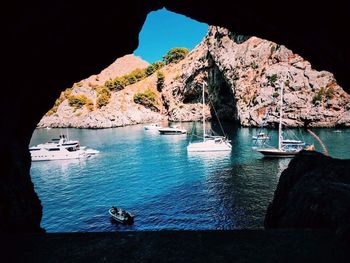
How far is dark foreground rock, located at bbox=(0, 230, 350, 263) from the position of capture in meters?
5.49

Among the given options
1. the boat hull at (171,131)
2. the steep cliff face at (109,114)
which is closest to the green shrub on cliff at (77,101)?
the steep cliff face at (109,114)

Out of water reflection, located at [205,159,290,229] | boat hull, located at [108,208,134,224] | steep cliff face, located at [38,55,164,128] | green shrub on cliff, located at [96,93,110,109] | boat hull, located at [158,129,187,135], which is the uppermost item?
green shrub on cliff, located at [96,93,110,109]

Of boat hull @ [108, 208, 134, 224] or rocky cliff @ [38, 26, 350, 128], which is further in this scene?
rocky cliff @ [38, 26, 350, 128]

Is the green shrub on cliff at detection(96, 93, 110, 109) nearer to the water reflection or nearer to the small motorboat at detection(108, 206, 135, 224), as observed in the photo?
the water reflection

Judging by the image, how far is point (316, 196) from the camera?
11.2 meters

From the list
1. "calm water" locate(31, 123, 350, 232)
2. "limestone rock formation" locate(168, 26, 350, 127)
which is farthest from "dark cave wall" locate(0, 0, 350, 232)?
"limestone rock formation" locate(168, 26, 350, 127)

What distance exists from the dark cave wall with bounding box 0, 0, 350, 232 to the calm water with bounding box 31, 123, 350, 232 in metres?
22.8

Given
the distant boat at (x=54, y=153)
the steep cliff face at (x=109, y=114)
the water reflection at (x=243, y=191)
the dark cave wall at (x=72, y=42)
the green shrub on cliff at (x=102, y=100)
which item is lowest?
the water reflection at (x=243, y=191)

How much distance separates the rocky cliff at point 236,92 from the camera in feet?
338

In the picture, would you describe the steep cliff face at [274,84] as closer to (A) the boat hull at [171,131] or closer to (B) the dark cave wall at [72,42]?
(A) the boat hull at [171,131]

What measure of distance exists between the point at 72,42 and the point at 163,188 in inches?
1480

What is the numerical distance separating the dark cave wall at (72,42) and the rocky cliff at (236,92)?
5815 cm

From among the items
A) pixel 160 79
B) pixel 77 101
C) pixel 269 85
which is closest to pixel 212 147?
pixel 269 85

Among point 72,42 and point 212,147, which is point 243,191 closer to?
point 212,147
